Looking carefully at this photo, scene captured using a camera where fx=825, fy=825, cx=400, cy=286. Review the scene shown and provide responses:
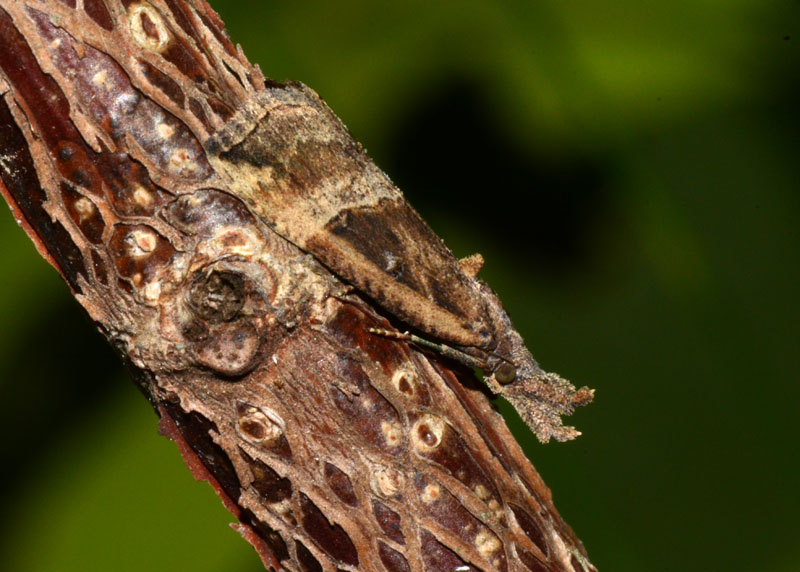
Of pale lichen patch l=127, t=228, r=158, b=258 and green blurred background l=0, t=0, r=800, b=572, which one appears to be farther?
green blurred background l=0, t=0, r=800, b=572

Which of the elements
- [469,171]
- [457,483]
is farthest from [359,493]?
[469,171]

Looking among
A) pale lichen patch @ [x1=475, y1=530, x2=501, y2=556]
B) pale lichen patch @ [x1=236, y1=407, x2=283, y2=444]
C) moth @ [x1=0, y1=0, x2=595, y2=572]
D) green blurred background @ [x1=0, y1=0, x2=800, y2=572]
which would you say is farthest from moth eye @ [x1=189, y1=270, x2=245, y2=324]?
green blurred background @ [x1=0, y1=0, x2=800, y2=572]

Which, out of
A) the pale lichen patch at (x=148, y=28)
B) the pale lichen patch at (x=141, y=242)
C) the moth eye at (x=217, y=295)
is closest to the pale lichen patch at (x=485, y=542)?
the moth eye at (x=217, y=295)

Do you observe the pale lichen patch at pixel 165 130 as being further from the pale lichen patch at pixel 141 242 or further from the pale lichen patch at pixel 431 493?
the pale lichen patch at pixel 431 493

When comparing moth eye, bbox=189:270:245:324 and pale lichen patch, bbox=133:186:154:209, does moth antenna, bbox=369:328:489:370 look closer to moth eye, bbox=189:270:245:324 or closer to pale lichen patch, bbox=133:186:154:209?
moth eye, bbox=189:270:245:324

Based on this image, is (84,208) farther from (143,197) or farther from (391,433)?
(391,433)

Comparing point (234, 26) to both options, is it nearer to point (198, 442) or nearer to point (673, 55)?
point (673, 55)
